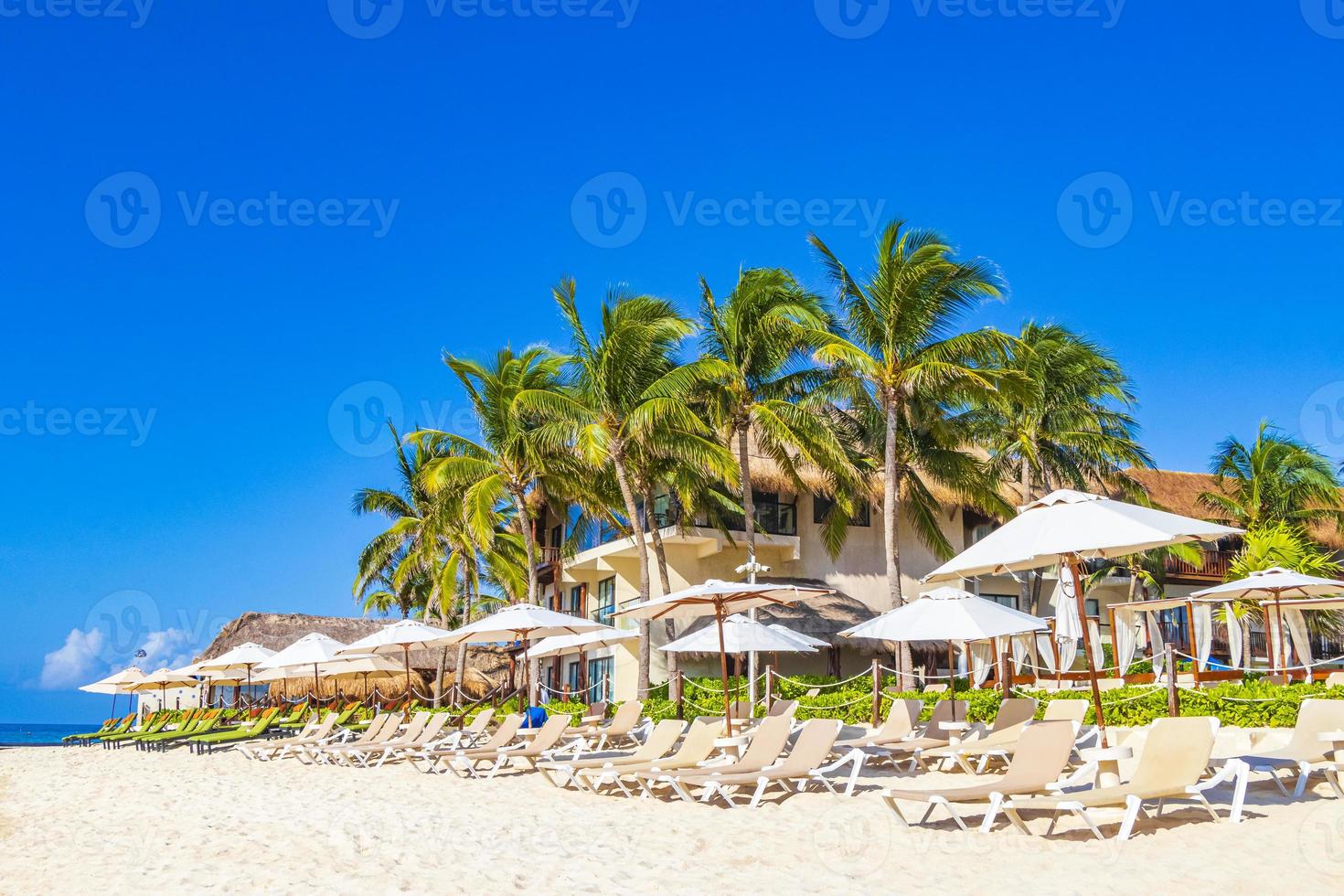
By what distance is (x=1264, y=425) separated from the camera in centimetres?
3038

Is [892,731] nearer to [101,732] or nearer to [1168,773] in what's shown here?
[1168,773]

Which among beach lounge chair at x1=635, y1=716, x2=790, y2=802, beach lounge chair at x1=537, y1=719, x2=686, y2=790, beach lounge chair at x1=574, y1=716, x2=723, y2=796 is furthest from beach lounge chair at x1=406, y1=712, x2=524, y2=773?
beach lounge chair at x1=635, y1=716, x2=790, y2=802

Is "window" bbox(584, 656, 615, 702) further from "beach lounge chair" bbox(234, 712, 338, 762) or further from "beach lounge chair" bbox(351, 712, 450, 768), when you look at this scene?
"beach lounge chair" bbox(351, 712, 450, 768)

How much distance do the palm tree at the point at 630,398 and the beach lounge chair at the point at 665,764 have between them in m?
9.53

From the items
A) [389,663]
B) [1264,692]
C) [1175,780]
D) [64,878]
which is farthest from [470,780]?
[389,663]

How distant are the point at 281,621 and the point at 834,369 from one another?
2084 cm

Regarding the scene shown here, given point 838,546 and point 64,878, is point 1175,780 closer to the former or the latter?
point 64,878

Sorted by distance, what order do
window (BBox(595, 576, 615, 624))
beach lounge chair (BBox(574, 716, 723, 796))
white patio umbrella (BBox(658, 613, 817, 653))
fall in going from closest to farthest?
beach lounge chair (BBox(574, 716, 723, 796)) → white patio umbrella (BBox(658, 613, 817, 653)) → window (BBox(595, 576, 615, 624))

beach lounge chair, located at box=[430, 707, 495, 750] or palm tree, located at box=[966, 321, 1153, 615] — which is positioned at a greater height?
palm tree, located at box=[966, 321, 1153, 615]

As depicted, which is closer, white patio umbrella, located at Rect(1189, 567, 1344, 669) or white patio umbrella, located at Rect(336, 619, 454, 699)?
white patio umbrella, located at Rect(1189, 567, 1344, 669)

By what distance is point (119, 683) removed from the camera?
28.5m

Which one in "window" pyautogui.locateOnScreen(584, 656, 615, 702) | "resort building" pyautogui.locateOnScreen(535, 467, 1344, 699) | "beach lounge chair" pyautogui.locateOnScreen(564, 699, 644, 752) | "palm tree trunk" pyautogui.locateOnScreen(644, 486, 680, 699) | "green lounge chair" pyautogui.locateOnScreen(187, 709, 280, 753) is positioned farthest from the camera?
"window" pyautogui.locateOnScreen(584, 656, 615, 702)

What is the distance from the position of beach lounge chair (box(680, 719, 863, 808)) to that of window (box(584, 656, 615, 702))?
16377 millimetres

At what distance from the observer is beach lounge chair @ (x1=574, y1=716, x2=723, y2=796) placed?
10632 millimetres
